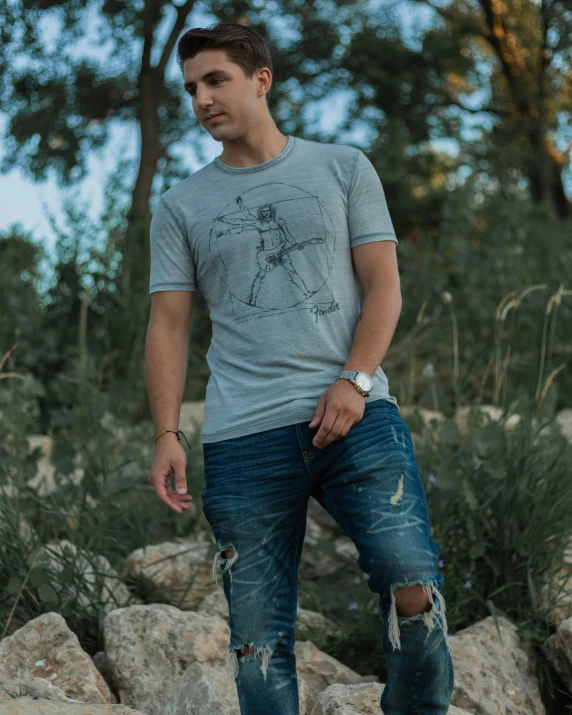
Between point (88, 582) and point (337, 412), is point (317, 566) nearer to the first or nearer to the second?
point (88, 582)

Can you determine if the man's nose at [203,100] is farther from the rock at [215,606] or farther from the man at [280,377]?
the rock at [215,606]

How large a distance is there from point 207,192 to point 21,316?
3.56 metres

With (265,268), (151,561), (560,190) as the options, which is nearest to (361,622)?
(151,561)

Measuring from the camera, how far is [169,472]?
228 centimetres

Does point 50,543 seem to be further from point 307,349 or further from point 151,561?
point 307,349

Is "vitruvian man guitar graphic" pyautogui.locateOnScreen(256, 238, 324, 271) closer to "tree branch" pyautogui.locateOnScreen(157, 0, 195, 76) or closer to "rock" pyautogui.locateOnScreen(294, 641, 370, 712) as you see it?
"rock" pyautogui.locateOnScreen(294, 641, 370, 712)

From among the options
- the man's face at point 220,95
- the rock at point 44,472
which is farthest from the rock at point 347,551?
the man's face at point 220,95

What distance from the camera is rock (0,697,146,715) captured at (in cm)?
203

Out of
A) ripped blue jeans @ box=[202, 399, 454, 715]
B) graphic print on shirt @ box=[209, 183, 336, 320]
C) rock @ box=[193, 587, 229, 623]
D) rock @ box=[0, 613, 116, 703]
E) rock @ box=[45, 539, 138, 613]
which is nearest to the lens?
ripped blue jeans @ box=[202, 399, 454, 715]

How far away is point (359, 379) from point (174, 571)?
1.66 m

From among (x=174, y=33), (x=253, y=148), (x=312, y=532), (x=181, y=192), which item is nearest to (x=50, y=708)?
(x=181, y=192)

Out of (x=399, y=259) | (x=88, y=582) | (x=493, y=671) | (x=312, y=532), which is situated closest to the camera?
(x=493, y=671)

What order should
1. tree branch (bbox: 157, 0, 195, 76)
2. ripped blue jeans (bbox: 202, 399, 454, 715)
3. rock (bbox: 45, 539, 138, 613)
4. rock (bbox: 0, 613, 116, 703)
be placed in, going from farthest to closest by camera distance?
1. tree branch (bbox: 157, 0, 195, 76)
2. rock (bbox: 45, 539, 138, 613)
3. rock (bbox: 0, 613, 116, 703)
4. ripped blue jeans (bbox: 202, 399, 454, 715)

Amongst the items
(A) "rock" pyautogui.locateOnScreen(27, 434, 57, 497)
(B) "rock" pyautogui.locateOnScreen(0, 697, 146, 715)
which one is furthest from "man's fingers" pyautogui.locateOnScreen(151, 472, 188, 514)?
(A) "rock" pyautogui.locateOnScreen(27, 434, 57, 497)
